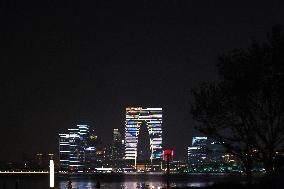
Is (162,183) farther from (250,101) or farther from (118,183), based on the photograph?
(250,101)

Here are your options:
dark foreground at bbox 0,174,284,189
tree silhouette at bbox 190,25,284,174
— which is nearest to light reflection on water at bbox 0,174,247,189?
dark foreground at bbox 0,174,284,189

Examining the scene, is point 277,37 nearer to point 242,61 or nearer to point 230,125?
point 242,61

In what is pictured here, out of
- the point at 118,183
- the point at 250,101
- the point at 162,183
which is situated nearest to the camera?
the point at 250,101

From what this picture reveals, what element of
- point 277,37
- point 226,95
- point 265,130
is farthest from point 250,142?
point 277,37

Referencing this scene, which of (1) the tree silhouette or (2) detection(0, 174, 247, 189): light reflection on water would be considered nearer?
(1) the tree silhouette

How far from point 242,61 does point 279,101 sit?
2675 mm

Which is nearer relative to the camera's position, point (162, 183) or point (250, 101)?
point (250, 101)

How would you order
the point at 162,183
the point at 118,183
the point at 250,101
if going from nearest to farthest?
the point at 250,101 < the point at 162,183 < the point at 118,183

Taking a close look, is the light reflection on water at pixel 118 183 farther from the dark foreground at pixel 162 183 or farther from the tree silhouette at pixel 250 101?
the tree silhouette at pixel 250 101

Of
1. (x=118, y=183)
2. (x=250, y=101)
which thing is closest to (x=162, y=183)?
(x=118, y=183)

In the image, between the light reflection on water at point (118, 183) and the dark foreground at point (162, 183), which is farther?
the light reflection on water at point (118, 183)

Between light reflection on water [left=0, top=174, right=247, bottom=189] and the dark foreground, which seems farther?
light reflection on water [left=0, top=174, right=247, bottom=189]

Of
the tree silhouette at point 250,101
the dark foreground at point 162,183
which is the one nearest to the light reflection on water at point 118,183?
the dark foreground at point 162,183

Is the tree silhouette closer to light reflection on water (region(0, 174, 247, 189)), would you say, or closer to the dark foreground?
the dark foreground
